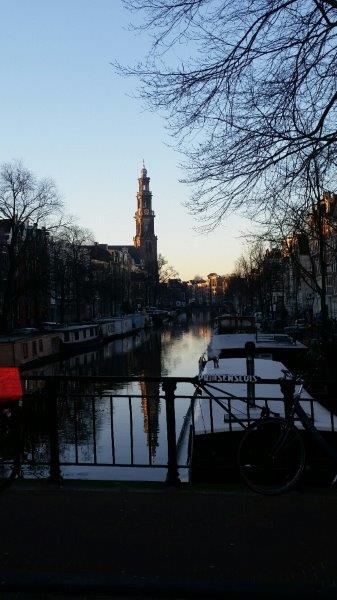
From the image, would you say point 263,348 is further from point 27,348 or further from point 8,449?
Result: point 27,348

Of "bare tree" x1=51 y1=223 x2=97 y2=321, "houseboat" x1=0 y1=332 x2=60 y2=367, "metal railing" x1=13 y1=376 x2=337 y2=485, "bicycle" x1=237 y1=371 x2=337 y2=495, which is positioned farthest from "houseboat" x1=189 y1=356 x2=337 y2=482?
"bare tree" x1=51 y1=223 x2=97 y2=321

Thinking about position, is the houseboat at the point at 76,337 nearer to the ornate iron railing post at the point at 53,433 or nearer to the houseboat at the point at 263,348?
the houseboat at the point at 263,348

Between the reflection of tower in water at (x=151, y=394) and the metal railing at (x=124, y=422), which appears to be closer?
the metal railing at (x=124, y=422)

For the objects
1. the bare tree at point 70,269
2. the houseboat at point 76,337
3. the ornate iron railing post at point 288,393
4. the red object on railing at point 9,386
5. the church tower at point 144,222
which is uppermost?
the church tower at point 144,222

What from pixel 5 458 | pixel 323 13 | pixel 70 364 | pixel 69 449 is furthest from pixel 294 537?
pixel 70 364

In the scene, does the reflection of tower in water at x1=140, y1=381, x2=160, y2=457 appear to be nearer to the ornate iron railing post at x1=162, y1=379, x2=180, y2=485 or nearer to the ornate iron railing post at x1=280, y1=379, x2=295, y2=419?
the ornate iron railing post at x1=162, y1=379, x2=180, y2=485

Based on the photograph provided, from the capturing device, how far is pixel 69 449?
19.5 m

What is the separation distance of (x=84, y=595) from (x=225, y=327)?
30680 mm

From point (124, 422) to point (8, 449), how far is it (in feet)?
57.6

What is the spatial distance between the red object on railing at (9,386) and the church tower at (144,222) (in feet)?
559

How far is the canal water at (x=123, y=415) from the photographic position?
567 inches

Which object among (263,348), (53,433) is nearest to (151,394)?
(263,348)

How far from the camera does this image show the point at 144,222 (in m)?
178

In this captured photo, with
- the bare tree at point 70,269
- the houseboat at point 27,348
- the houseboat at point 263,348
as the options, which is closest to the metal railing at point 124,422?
the houseboat at point 263,348
